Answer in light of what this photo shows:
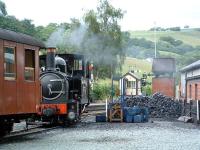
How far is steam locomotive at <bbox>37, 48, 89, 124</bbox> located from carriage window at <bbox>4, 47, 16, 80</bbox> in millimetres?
6501

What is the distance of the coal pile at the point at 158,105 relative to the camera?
32594 millimetres

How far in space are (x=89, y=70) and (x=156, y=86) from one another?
2584cm

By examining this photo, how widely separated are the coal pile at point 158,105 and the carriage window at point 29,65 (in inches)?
684

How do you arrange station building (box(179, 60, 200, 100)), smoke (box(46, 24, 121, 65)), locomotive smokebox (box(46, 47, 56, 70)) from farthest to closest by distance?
station building (box(179, 60, 200, 100)) < smoke (box(46, 24, 121, 65)) < locomotive smokebox (box(46, 47, 56, 70))

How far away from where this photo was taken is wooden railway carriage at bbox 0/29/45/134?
13.6 meters

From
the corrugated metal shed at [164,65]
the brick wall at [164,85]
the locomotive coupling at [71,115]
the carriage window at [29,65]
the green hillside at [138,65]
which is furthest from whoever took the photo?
the green hillside at [138,65]

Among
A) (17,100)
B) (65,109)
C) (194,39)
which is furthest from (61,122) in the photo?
(194,39)

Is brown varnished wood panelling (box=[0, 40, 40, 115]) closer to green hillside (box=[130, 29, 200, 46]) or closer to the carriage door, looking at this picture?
the carriage door

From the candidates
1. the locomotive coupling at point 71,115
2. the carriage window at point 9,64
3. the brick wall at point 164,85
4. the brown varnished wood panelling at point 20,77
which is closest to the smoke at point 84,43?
the brick wall at point 164,85

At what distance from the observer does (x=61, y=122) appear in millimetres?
22047

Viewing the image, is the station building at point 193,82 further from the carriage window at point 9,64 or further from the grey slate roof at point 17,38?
the carriage window at point 9,64

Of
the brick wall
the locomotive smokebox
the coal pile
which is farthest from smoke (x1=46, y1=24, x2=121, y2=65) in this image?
the locomotive smokebox

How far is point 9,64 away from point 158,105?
2021cm

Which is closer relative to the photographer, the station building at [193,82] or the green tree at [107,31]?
the station building at [193,82]
